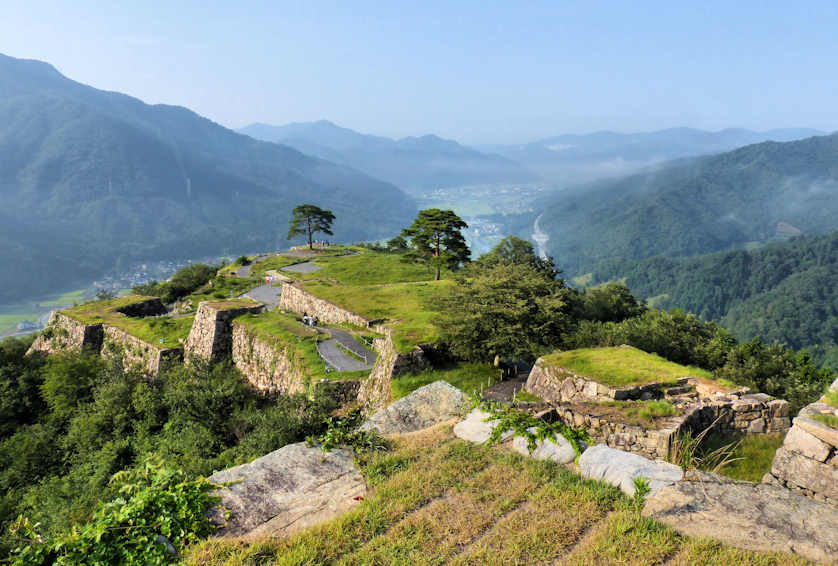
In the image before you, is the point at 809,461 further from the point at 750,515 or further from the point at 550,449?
the point at 550,449

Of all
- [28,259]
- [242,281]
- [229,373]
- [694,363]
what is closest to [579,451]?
[229,373]

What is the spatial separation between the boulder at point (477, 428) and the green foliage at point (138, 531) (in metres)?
4.14

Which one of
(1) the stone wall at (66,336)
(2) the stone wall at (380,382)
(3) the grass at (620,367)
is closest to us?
(3) the grass at (620,367)

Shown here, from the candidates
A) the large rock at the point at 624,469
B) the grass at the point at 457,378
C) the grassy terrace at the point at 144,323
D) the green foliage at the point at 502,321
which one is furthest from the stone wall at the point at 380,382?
the grassy terrace at the point at 144,323

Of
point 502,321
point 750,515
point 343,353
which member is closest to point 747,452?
point 750,515

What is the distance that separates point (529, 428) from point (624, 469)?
5.80 feet

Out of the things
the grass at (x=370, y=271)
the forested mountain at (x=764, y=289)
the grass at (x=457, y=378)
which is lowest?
the forested mountain at (x=764, y=289)

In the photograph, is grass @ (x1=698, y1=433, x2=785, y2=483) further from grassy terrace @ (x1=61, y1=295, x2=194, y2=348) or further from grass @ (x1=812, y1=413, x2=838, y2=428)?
grassy terrace @ (x1=61, y1=295, x2=194, y2=348)

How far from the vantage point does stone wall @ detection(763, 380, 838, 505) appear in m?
6.25

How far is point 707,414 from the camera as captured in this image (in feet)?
32.2

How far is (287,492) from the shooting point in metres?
6.50

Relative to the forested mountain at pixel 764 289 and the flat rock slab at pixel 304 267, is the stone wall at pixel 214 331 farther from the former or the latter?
the forested mountain at pixel 764 289

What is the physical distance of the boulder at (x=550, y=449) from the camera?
23.4 feet

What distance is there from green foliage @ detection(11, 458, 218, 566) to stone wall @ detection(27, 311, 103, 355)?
26.8 meters
